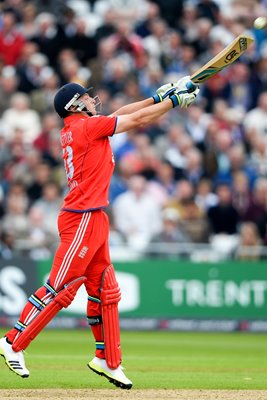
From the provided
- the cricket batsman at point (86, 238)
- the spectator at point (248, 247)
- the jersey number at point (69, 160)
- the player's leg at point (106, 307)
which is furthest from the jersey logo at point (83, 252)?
the spectator at point (248, 247)

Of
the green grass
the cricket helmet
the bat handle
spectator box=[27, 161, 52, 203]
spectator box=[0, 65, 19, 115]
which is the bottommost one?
the green grass

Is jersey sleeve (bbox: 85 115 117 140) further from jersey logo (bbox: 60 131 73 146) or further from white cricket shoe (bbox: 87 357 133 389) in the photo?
white cricket shoe (bbox: 87 357 133 389)

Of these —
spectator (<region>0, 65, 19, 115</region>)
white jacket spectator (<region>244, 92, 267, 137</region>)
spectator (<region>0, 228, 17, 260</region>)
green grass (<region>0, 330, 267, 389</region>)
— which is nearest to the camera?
green grass (<region>0, 330, 267, 389</region>)

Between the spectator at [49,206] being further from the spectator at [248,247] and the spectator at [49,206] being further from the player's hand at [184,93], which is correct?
the player's hand at [184,93]

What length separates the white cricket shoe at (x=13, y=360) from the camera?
938cm

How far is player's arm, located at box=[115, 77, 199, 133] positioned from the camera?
9.35m

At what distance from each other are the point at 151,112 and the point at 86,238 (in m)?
1.24

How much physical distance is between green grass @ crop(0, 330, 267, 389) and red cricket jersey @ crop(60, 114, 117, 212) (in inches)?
67.8

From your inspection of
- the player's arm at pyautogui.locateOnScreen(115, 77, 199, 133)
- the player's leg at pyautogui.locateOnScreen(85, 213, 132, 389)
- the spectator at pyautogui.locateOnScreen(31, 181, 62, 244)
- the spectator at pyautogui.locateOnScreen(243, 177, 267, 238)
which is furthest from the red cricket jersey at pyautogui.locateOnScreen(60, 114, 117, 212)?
the spectator at pyautogui.locateOnScreen(243, 177, 267, 238)

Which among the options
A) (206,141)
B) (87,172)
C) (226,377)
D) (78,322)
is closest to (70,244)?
(87,172)

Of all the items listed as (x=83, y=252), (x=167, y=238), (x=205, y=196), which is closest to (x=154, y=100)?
(x=83, y=252)

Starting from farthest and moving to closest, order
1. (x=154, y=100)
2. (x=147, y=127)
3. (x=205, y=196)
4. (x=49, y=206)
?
(x=147, y=127), (x=205, y=196), (x=49, y=206), (x=154, y=100)

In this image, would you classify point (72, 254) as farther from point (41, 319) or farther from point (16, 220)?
point (16, 220)

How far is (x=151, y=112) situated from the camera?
9.41 m
